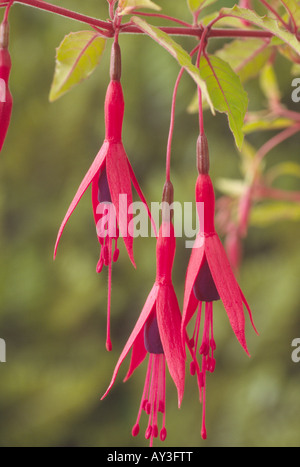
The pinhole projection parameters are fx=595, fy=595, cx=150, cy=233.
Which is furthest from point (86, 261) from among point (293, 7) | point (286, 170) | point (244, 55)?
point (293, 7)

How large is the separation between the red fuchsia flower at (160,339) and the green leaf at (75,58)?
0.16m

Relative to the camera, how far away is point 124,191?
35 cm

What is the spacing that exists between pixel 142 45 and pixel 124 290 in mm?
681

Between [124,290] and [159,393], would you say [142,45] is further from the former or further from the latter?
[159,393]

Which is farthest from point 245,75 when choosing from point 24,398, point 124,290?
point 24,398

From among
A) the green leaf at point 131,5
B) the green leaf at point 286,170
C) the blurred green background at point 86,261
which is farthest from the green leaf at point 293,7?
the blurred green background at point 86,261

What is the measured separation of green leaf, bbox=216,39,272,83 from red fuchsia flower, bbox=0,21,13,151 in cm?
28

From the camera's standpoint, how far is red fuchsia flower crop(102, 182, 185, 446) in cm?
36

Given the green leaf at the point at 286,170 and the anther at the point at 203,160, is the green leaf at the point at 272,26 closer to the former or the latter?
the anther at the point at 203,160

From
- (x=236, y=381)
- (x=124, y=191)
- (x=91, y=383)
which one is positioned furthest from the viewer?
(x=91, y=383)

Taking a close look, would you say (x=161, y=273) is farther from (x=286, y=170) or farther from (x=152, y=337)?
Answer: (x=286, y=170)

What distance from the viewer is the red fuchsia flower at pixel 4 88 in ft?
1.17

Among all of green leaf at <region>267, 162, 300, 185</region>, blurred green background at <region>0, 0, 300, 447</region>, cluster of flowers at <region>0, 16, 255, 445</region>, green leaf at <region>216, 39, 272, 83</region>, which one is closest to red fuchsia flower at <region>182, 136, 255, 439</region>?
cluster of flowers at <region>0, 16, 255, 445</region>

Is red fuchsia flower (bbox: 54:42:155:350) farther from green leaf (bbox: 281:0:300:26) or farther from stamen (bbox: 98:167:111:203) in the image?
green leaf (bbox: 281:0:300:26)
